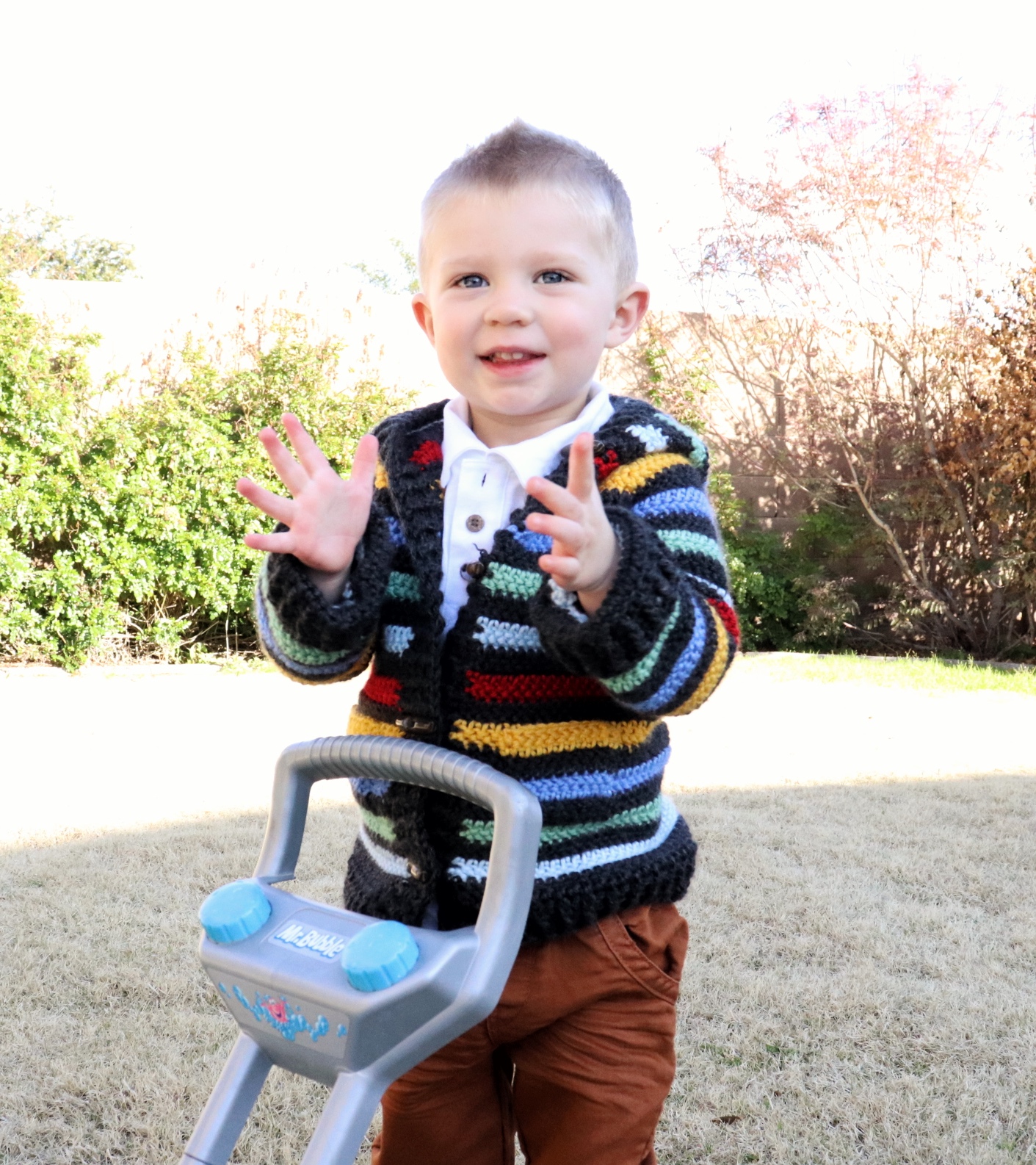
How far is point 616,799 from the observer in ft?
4.72

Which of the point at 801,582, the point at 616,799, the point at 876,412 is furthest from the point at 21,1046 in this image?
the point at 876,412

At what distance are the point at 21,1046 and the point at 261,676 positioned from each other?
408cm

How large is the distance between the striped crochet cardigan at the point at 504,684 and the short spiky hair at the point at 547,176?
0.74 feet

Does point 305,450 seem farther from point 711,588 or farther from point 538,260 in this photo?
point 711,588

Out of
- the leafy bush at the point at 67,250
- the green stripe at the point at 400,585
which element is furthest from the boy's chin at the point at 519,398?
the leafy bush at the point at 67,250

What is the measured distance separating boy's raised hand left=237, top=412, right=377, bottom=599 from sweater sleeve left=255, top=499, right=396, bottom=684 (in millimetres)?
19

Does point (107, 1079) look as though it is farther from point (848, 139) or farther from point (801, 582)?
point (848, 139)

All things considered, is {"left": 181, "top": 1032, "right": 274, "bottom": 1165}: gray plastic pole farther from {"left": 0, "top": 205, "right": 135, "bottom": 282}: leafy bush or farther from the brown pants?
{"left": 0, "top": 205, "right": 135, "bottom": 282}: leafy bush

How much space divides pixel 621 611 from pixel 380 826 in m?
0.48

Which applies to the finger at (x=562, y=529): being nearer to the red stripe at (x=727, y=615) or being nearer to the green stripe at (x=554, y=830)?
the red stripe at (x=727, y=615)

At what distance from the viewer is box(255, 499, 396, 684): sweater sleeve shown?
132 centimetres

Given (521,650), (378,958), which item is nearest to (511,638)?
(521,650)

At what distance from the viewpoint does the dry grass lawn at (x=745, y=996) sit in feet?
7.04

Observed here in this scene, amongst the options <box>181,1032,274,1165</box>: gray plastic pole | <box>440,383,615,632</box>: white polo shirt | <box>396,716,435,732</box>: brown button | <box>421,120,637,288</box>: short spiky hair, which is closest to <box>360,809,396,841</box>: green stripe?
<box>396,716,435,732</box>: brown button
